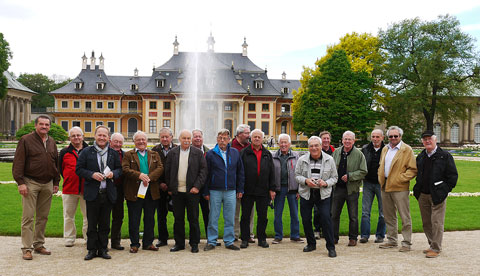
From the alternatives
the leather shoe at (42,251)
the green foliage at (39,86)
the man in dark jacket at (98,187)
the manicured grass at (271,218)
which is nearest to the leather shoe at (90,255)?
the man in dark jacket at (98,187)

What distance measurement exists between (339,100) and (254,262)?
27765mm

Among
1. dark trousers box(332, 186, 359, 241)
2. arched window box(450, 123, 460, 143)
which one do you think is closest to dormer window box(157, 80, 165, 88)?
arched window box(450, 123, 460, 143)

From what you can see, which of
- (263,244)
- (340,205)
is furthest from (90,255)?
(340,205)

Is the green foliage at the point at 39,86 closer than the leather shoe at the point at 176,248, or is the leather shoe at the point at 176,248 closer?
the leather shoe at the point at 176,248

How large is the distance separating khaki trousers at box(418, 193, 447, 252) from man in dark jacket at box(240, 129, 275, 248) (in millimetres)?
2440

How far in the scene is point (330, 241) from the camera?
6242mm

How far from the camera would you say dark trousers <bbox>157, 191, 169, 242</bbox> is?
6812 mm

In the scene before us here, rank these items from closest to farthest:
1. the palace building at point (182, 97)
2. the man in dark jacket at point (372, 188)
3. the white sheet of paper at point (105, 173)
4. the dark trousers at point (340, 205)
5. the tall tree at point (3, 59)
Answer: the white sheet of paper at point (105, 173)
the dark trousers at point (340, 205)
the man in dark jacket at point (372, 188)
the tall tree at point (3, 59)
the palace building at point (182, 97)

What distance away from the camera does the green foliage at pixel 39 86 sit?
232 feet

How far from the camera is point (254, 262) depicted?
5773 mm

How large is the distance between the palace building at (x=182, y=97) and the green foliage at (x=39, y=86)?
726 inches

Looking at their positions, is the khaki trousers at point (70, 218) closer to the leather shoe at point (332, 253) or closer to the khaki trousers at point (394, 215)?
the leather shoe at point (332, 253)

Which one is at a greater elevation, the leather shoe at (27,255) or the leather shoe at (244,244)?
the leather shoe at (27,255)

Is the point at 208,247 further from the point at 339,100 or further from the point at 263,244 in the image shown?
the point at 339,100
